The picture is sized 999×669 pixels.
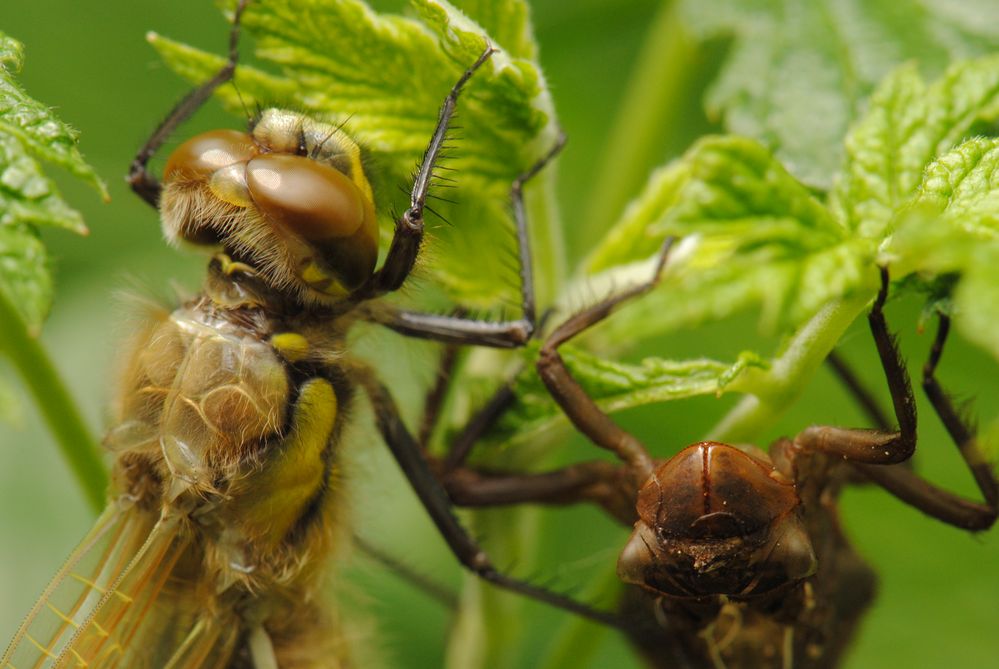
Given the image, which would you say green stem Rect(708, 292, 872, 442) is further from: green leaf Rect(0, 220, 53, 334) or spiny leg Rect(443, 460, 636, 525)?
green leaf Rect(0, 220, 53, 334)

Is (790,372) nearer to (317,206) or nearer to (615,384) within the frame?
(615,384)

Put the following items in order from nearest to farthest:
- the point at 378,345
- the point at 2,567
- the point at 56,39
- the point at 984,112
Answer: the point at 984,112 < the point at 378,345 < the point at 2,567 < the point at 56,39

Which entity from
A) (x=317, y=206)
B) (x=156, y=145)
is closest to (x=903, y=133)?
(x=317, y=206)

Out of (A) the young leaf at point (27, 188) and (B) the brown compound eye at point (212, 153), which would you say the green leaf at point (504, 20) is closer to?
(B) the brown compound eye at point (212, 153)

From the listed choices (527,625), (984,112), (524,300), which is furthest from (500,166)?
(527,625)

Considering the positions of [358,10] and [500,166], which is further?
[500,166]

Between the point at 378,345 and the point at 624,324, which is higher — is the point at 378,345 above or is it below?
below

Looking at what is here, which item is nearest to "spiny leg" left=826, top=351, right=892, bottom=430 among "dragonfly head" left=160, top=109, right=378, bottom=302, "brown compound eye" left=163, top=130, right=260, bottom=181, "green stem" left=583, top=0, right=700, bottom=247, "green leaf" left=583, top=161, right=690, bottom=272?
"green leaf" left=583, top=161, right=690, bottom=272

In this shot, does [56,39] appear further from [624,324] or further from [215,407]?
[624,324]
